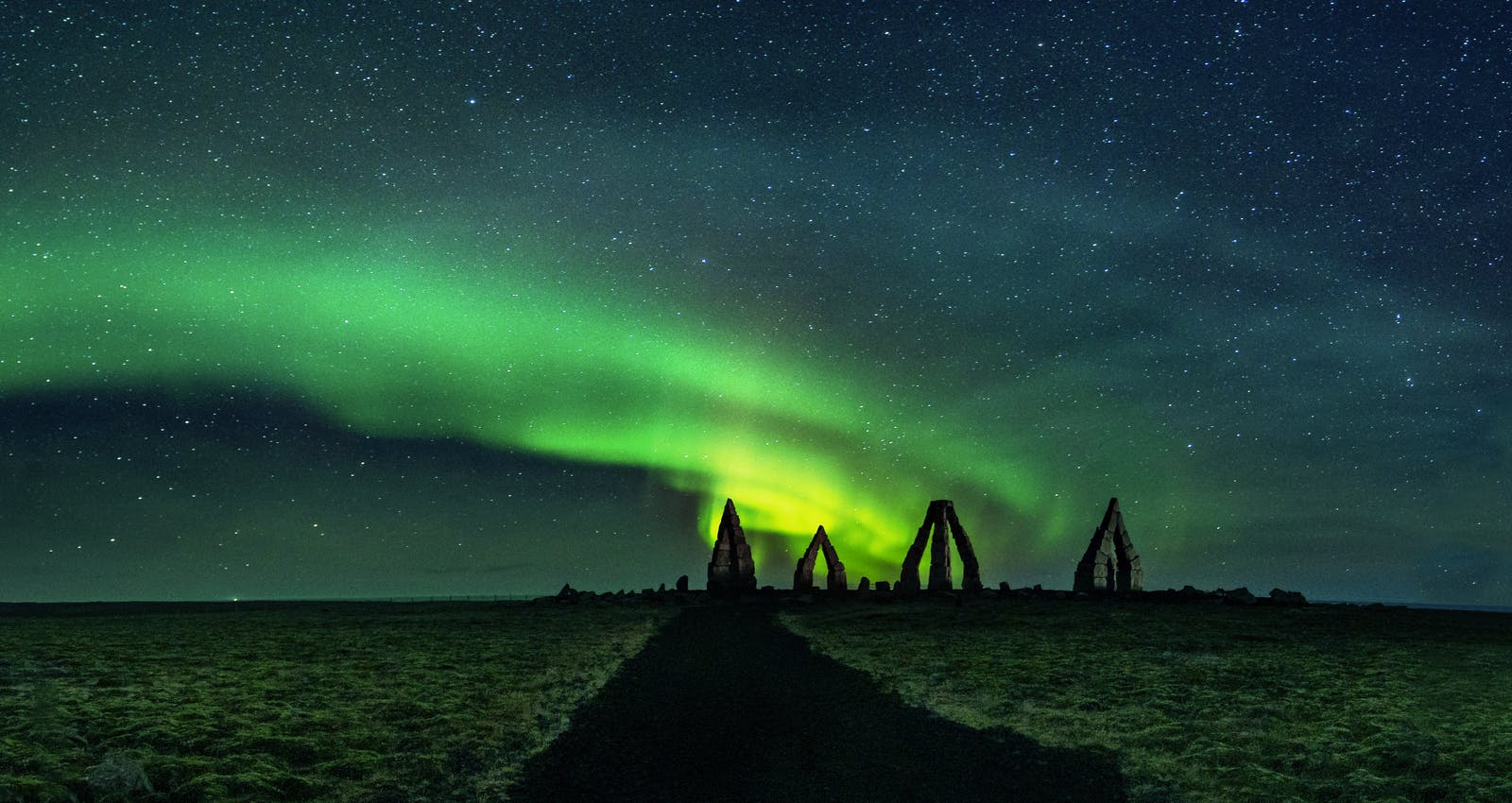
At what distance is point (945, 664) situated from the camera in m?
18.1

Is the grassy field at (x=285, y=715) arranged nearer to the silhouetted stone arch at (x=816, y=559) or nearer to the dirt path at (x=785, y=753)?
the dirt path at (x=785, y=753)

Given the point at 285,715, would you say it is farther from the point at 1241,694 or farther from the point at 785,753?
the point at 1241,694

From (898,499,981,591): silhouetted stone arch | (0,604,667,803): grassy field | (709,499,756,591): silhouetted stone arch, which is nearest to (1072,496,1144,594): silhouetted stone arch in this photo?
(898,499,981,591): silhouetted stone arch

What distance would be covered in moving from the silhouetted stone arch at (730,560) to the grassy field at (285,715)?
75.1 feet

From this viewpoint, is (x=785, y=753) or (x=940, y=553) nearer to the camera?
(x=785, y=753)

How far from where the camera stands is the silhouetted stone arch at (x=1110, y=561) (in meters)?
39.4

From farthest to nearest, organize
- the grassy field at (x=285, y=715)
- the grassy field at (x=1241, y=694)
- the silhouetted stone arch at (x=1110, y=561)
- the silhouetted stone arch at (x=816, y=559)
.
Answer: the silhouetted stone arch at (x=816, y=559)
the silhouetted stone arch at (x=1110, y=561)
the grassy field at (x=285, y=715)
the grassy field at (x=1241, y=694)

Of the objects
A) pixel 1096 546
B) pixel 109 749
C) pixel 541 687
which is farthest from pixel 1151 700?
pixel 1096 546

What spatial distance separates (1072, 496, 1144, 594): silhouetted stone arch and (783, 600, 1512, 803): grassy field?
39.9 feet

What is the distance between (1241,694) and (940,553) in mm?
30254

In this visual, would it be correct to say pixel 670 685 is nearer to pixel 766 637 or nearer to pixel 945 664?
pixel 945 664

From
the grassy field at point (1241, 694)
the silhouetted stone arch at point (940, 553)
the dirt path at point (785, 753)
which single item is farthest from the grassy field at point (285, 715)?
the silhouetted stone arch at point (940, 553)

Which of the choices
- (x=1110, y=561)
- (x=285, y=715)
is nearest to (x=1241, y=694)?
(x=285, y=715)

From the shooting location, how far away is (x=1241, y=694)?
1353 cm
